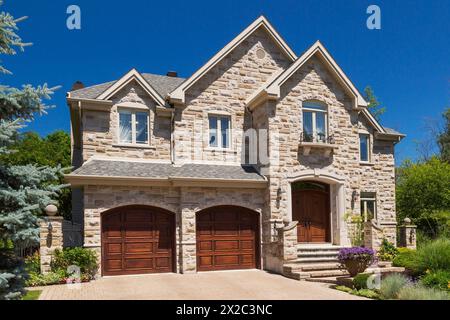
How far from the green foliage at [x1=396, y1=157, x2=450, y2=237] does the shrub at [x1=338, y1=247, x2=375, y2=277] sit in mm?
9860

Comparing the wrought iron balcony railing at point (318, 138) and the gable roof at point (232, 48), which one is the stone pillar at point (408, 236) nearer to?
the wrought iron balcony railing at point (318, 138)

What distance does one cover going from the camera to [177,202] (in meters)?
16.4

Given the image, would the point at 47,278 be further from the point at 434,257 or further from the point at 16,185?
the point at 434,257

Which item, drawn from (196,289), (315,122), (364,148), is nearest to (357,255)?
(196,289)

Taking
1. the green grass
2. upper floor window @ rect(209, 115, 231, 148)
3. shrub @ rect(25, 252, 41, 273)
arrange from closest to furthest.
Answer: the green grass, shrub @ rect(25, 252, 41, 273), upper floor window @ rect(209, 115, 231, 148)

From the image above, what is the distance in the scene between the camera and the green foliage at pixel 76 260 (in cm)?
1413

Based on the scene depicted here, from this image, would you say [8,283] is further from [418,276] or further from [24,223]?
[418,276]

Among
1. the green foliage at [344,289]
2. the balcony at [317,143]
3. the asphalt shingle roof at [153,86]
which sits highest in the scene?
the asphalt shingle roof at [153,86]

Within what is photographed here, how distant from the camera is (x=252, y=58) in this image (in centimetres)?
1948

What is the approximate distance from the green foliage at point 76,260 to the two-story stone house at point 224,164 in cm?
60

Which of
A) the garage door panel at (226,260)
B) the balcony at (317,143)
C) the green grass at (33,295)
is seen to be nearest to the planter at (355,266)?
the garage door panel at (226,260)

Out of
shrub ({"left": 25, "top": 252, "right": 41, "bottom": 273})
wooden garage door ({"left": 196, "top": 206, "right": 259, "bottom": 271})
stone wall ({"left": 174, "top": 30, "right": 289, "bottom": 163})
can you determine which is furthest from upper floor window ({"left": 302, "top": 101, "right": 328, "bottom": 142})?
shrub ({"left": 25, "top": 252, "right": 41, "bottom": 273})

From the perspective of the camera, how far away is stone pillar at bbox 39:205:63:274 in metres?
14.1

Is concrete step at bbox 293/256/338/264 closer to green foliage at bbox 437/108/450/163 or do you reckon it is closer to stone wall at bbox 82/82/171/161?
stone wall at bbox 82/82/171/161
